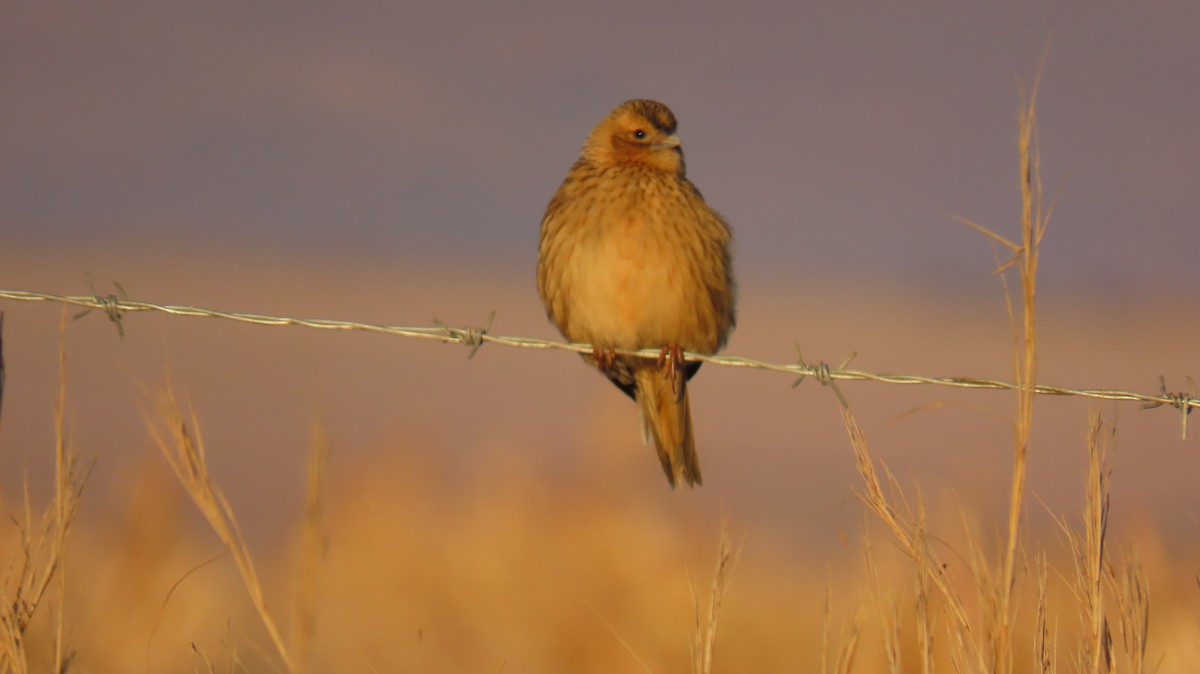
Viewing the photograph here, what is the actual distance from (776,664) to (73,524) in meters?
8.09

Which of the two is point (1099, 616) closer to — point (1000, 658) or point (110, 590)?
point (1000, 658)

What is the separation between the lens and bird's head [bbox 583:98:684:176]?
6238 mm

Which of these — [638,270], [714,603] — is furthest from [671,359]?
[714,603]

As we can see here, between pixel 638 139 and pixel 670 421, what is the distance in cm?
144

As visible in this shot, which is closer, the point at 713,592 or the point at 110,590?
the point at 713,592

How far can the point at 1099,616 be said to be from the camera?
11.2 feet

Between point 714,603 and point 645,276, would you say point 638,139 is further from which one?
point 714,603

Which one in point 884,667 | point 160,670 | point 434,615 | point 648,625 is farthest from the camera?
point 434,615

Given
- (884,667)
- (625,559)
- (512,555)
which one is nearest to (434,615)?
(512,555)

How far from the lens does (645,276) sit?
576cm

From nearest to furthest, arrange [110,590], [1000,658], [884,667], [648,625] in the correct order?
[1000,658], [110,590], [884,667], [648,625]

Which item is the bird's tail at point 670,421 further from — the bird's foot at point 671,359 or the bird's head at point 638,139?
the bird's head at point 638,139

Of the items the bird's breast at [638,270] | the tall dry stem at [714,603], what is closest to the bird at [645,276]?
the bird's breast at [638,270]

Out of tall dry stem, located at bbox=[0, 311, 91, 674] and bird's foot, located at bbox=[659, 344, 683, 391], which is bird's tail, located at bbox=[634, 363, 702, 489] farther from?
tall dry stem, located at bbox=[0, 311, 91, 674]
